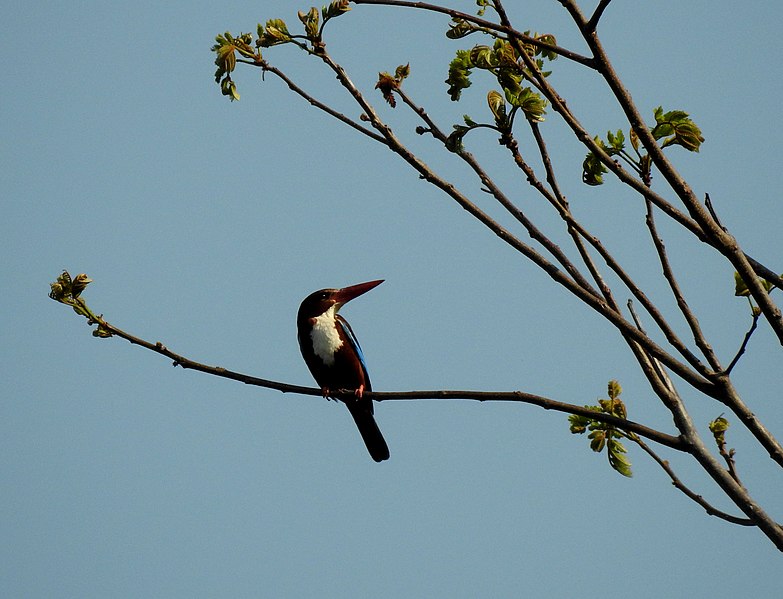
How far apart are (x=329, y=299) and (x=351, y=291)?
0.62ft

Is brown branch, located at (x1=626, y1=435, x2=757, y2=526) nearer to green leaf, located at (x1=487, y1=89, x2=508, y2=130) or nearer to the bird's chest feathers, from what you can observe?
green leaf, located at (x1=487, y1=89, x2=508, y2=130)

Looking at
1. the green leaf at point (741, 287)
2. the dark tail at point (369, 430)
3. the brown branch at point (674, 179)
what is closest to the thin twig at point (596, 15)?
the brown branch at point (674, 179)

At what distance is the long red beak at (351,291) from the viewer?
21.6ft

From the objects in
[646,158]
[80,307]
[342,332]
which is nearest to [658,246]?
[646,158]

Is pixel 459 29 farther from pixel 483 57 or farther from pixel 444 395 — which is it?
pixel 444 395

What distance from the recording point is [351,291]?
664 centimetres

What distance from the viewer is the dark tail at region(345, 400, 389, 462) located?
21.9ft

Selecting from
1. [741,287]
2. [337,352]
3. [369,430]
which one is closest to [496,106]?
[741,287]

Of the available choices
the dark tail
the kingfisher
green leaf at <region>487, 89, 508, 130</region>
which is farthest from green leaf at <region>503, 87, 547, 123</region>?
the dark tail

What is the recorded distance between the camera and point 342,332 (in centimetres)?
659

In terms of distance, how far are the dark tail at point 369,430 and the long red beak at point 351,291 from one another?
2.58ft

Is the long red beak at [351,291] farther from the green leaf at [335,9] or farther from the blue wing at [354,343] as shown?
the green leaf at [335,9]

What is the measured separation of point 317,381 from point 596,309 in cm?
397

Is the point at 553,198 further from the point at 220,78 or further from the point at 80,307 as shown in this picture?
the point at 80,307
